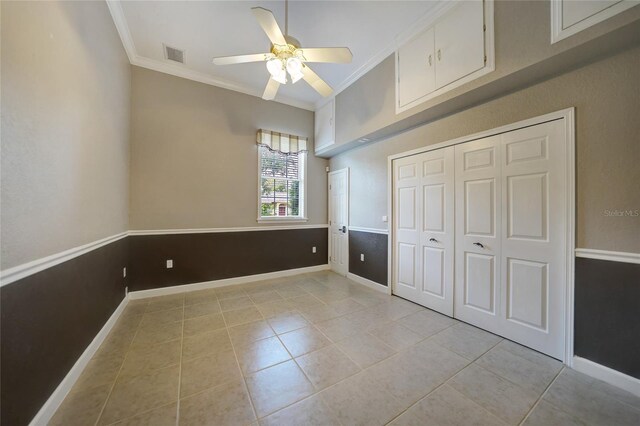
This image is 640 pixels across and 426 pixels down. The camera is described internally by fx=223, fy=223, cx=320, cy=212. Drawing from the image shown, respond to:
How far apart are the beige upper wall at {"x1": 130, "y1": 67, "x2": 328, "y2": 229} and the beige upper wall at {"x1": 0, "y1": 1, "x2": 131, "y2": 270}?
86 centimetres

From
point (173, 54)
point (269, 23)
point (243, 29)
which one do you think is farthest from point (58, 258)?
point (173, 54)

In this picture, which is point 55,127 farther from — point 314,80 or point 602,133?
point 602,133

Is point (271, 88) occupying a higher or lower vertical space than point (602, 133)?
higher

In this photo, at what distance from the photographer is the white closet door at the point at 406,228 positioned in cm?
301

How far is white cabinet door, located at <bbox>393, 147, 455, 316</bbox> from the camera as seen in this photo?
8.68 ft

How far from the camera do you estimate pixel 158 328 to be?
7.78 feet

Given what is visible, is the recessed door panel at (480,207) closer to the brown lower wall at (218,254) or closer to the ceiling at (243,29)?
the ceiling at (243,29)

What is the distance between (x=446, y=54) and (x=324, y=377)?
10.6 feet

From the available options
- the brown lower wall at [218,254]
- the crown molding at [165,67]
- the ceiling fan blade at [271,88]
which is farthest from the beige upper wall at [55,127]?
the ceiling fan blade at [271,88]

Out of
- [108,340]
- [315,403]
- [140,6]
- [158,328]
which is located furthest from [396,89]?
[108,340]

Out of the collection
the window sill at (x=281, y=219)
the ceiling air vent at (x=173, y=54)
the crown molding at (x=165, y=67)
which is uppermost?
the ceiling air vent at (x=173, y=54)

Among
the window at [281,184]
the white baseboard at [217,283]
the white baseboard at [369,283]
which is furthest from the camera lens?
the window at [281,184]

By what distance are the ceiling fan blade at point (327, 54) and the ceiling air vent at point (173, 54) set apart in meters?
2.12

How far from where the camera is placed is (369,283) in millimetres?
3695
